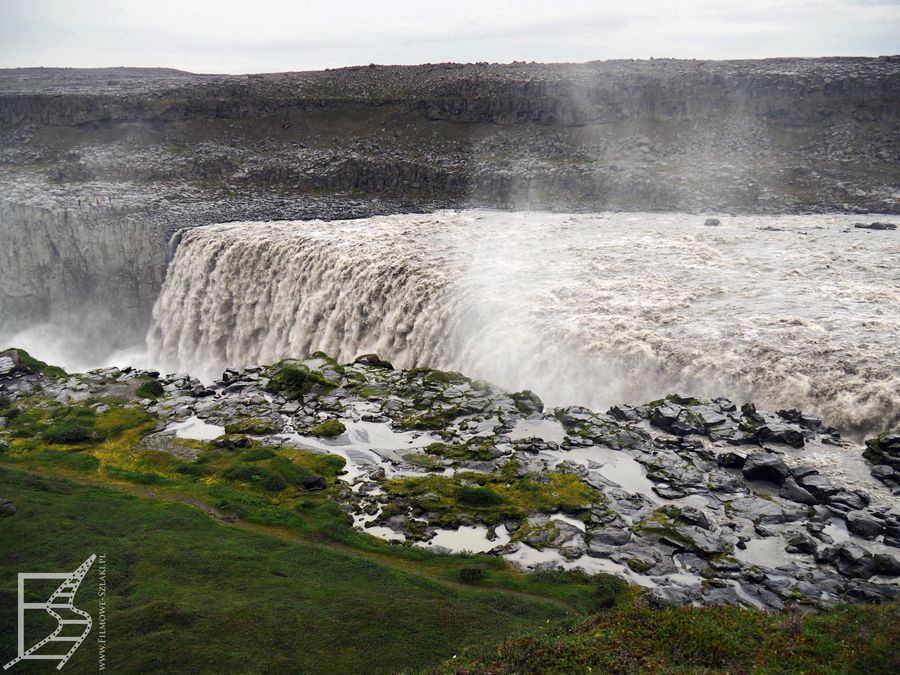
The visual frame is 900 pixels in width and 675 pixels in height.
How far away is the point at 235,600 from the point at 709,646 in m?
10.3

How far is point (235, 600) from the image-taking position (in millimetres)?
17188

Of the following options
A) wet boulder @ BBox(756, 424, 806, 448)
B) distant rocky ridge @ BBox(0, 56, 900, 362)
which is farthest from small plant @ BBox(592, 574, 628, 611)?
distant rocky ridge @ BBox(0, 56, 900, 362)

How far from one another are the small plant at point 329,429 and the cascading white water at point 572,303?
343 inches

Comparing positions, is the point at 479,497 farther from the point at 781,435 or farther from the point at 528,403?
the point at 781,435

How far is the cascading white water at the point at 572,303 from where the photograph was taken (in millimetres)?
30266

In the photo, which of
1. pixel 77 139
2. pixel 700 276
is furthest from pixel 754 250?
pixel 77 139

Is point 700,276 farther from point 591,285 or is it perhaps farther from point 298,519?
point 298,519

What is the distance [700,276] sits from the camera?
40344 mm

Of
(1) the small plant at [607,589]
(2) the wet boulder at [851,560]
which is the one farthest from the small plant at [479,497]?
(2) the wet boulder at [851,560]

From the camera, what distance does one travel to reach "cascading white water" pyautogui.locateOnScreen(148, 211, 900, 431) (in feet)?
99.3

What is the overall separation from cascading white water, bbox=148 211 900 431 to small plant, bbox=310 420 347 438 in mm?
8706

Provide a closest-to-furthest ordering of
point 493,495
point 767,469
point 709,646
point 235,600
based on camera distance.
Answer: point 709,646
point 235,600
point 493,495
point 767,469

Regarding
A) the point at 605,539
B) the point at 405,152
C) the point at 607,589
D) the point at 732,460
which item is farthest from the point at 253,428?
the point at 405,152

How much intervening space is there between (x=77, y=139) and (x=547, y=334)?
2873 inches
